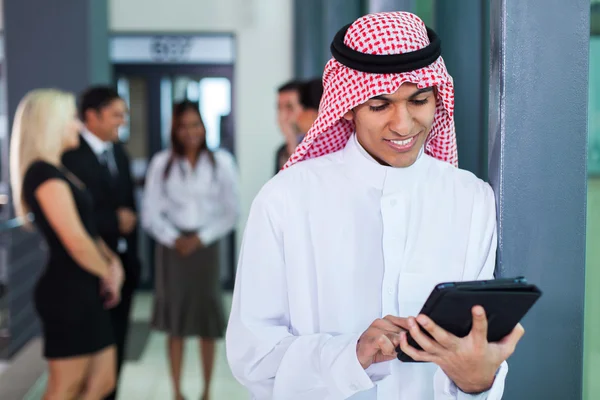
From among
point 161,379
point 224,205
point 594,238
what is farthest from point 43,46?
point 594,238

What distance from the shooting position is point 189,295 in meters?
4.41

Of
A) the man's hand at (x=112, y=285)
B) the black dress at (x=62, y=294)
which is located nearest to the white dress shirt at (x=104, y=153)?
the man's hand at (x=112, y=285)

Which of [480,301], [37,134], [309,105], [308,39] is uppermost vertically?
[308,39]

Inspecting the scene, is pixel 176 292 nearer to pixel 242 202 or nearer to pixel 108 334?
pixel 108 334

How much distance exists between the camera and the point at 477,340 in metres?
1.25

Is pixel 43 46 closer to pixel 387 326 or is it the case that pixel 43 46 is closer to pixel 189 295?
pixel 189 295

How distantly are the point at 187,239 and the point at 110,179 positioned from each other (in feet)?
2.29

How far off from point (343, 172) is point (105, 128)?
2482 millimetres

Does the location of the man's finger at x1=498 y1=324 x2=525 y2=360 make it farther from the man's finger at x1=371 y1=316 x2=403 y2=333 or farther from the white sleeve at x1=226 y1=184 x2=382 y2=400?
the white sleeve at x1=226 y1=184 x2=382 y2=400

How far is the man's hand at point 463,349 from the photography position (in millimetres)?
1235

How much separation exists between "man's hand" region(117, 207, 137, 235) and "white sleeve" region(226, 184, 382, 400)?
8.10 feet

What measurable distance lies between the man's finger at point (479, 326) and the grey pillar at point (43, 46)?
17.3 feet

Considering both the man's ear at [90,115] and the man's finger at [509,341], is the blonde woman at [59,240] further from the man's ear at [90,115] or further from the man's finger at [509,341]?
the man's finger at [509,341]

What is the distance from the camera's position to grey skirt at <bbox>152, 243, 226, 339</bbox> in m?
4.41
